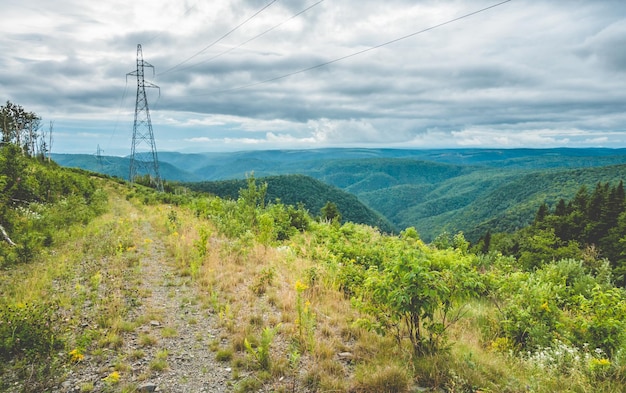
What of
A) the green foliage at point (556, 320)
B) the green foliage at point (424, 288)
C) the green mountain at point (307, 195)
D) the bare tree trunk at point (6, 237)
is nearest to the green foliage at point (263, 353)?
the green foliage at point (424, 288)

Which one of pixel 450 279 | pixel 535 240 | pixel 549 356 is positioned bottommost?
pixel 535 240

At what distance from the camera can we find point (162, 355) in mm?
4680

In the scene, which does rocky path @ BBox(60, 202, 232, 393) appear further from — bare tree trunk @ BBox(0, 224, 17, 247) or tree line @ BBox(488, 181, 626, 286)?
tree line @ BBox(488, 181, 626, 286)

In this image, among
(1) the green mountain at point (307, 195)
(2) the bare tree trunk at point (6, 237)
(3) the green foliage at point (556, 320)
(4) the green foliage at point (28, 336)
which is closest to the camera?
(4) the green foliage at point (28, 336)

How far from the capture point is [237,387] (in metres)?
4.09

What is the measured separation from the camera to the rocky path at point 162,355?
13.4ft

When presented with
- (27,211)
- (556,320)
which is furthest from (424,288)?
(27,211)

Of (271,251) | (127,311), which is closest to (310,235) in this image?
(271,251)

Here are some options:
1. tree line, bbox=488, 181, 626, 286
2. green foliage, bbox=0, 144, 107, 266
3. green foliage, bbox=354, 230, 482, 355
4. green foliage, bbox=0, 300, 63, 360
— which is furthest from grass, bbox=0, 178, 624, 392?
tree line, bbox=488, 181, 626, 286

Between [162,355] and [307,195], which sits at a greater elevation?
[162,355]

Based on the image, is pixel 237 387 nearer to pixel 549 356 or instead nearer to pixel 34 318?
pixel 34 318

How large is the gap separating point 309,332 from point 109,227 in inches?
448

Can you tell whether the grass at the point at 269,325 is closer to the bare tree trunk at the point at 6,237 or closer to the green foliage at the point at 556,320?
the green foliage at the point at 556,320

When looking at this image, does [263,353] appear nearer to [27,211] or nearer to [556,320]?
[556,320]
